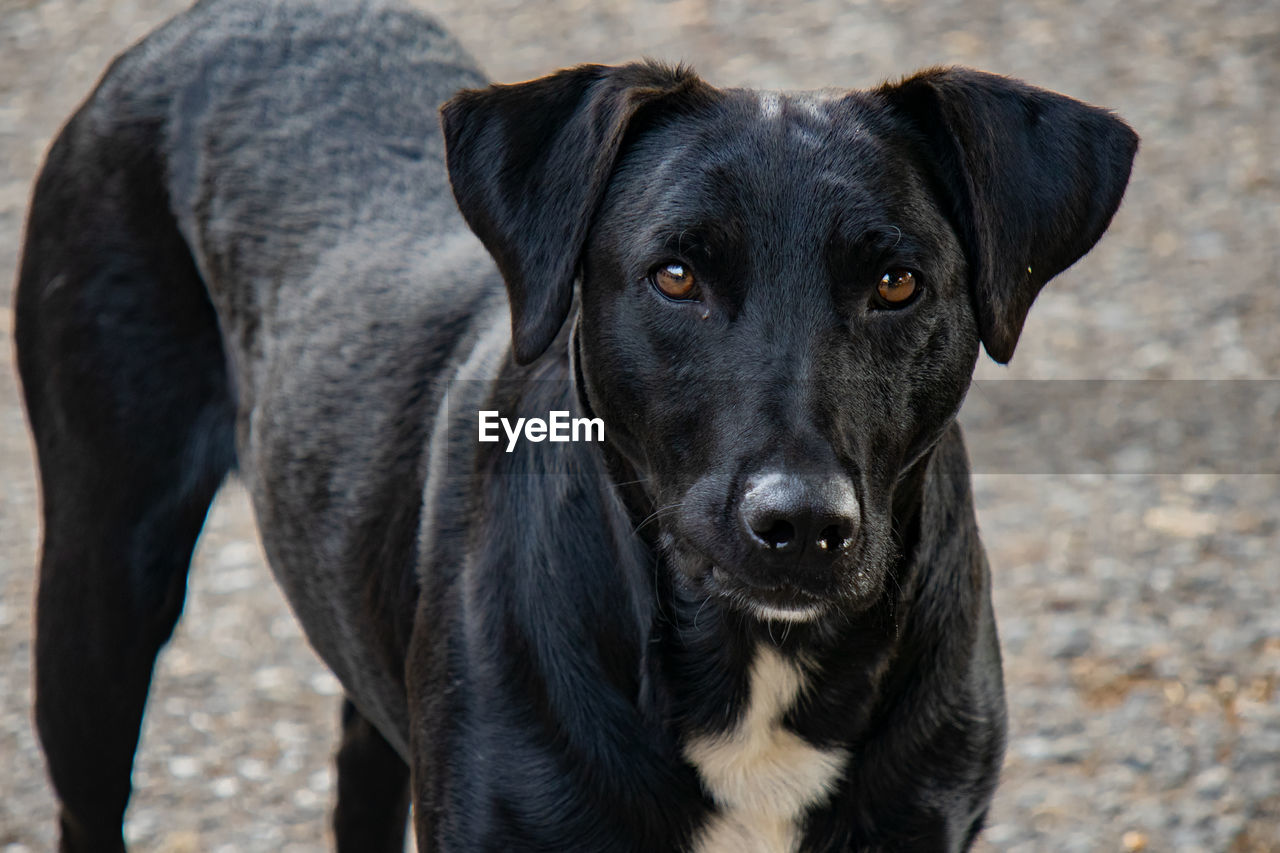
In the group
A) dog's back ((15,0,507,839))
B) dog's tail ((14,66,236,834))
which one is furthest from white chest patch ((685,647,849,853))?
dog's tail ((14,66,236,834))

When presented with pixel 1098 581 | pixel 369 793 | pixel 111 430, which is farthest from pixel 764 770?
pixel 1098 581

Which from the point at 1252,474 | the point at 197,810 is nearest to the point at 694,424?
the point at 197,810

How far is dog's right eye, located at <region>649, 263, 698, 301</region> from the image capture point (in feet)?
7.47

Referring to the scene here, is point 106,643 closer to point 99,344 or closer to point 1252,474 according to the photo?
point 99,344

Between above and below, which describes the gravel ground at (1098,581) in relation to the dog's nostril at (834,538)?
below

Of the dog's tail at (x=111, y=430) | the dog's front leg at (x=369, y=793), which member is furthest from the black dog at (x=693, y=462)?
the dog's front leg at (x=369, y=793)

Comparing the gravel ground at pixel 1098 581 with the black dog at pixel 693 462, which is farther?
the gravel ground at pixel 1098 581

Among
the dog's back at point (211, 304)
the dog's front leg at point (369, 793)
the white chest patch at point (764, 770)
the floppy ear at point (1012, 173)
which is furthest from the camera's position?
the dog's front leg at point (369, 793)

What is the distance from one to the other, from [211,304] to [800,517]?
185 centimetres

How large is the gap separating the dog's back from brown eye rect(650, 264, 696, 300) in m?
0.89

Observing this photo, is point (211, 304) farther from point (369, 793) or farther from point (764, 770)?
point (764, 770)

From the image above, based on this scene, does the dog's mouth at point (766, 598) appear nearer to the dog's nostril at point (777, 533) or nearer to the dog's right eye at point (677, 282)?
the dog's nostril at point (777, 533)

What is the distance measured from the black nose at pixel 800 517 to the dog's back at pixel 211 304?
1163 mm

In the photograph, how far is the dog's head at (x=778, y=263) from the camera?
2.18 meters
